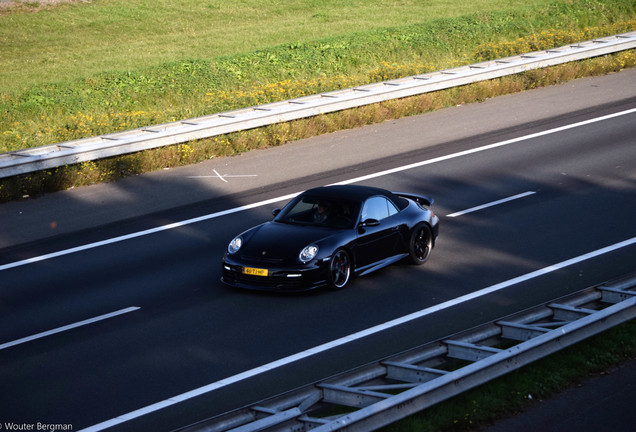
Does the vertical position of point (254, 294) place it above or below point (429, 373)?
above

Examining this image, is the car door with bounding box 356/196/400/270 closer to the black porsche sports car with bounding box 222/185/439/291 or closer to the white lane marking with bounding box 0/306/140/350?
the black porsche sports car with bounding box 222/185/439/291

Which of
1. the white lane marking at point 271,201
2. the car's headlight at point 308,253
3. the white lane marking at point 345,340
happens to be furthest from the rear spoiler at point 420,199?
the white lane marking at point 271,201

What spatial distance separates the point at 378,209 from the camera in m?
14.1

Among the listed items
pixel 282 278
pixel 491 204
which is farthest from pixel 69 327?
pixel 491 204

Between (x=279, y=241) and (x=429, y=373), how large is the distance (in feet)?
15.9

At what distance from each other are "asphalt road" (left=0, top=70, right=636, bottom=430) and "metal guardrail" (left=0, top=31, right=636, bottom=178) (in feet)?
2.57

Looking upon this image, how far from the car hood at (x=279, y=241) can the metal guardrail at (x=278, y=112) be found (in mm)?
7173

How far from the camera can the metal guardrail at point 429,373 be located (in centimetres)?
765

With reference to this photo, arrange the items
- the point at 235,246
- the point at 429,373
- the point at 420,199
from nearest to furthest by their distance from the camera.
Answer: the point at 429,373
the point at 235,246
the point at 420,199

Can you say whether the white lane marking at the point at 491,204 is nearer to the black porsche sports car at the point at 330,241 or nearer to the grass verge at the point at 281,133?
the black porsche sports car at the point at 330,241

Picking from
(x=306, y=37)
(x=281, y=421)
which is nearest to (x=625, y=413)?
(x=281, y=421)

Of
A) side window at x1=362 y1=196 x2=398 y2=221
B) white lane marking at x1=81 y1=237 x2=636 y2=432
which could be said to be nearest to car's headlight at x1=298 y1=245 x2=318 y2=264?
side window at x1=362 y1=196 x2=398 y2=221

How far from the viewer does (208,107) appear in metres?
25.9

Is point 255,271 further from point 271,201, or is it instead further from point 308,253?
point 271,201
